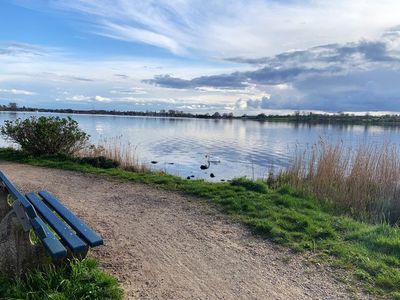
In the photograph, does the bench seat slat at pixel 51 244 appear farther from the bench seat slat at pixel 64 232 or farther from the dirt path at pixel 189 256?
the dirt path at pixel 189 256

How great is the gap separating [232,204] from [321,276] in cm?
304

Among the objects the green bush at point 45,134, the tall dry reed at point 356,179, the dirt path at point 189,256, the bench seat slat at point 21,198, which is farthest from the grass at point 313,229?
the green bush at point 45,134

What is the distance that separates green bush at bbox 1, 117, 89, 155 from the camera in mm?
13609

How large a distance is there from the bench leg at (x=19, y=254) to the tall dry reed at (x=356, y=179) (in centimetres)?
587

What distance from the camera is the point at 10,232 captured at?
3994 mm

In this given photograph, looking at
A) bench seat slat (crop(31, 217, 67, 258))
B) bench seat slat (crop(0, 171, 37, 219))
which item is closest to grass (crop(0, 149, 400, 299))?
bench seat slat (crop(31, 217, 67, 258))

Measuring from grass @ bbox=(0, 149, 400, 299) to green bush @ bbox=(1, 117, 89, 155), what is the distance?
17.8 feet

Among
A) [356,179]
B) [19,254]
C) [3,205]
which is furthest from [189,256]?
[356,179]

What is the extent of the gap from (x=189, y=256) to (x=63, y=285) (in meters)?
1.64

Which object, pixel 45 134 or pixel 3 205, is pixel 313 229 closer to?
pixel 3 205

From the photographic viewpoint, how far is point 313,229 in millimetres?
5969

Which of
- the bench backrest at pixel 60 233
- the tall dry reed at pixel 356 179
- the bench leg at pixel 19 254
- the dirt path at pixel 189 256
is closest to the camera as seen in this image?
the bench backrest at pixel 60 233

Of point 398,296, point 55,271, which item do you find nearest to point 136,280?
point 55,271

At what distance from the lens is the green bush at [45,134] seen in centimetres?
1361
